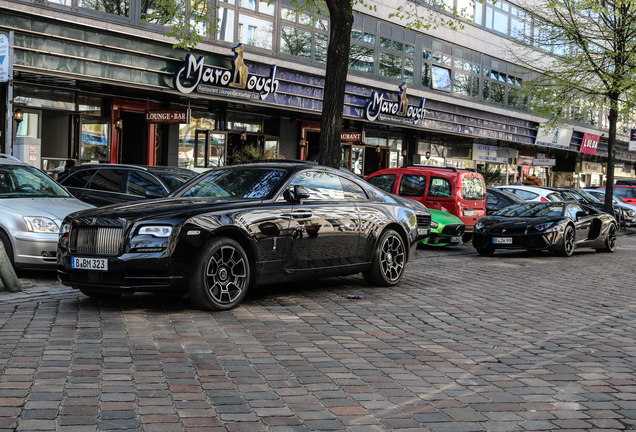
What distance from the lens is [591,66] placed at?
25.4m

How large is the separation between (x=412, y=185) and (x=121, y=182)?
22.5 ft

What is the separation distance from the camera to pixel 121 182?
1334cm

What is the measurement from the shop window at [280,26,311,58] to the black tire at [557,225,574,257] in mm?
11784

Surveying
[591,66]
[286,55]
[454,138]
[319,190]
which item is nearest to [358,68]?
[286,55]

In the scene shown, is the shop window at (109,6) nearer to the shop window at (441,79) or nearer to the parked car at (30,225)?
the parked car at (30,225)

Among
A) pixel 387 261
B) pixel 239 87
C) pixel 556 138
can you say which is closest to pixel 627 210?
pixel 556 138

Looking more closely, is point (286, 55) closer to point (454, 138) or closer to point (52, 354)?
point (454, 138)

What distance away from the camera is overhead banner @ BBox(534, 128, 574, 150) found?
41.2 metres

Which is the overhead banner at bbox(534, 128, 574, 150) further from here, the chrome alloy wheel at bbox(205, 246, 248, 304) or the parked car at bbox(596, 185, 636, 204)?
the chrome alloy wheel at bbox(205, 246, 248, 304)

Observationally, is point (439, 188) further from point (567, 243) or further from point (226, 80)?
point (226, 80)

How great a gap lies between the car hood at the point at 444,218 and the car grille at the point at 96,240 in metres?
9.64

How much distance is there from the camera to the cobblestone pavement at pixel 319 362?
14.0ft

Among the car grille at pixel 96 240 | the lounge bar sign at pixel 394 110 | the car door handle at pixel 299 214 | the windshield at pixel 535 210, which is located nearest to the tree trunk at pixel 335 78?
the windshield at pixel 535 210

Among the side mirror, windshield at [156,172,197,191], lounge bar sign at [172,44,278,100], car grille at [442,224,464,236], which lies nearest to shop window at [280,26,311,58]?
lounge bar sign at [172,44,278,100]
